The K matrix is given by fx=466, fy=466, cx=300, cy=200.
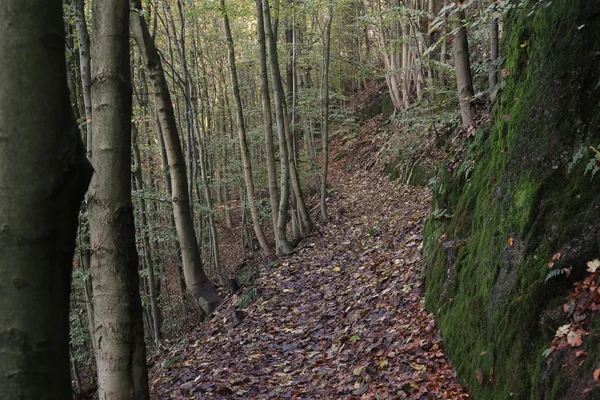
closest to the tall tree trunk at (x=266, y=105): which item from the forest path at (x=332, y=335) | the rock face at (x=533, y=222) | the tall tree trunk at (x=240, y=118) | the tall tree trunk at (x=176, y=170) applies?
the tall tree trunk at (x=240, y=118)

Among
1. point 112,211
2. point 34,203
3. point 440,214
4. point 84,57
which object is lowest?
point 440,214

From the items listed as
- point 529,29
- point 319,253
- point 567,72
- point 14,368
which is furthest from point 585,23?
point 319,253

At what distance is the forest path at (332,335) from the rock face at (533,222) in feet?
1.75

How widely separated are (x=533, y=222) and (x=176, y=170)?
668 centimetres

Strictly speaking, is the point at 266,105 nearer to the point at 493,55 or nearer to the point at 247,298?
the point at 247,298

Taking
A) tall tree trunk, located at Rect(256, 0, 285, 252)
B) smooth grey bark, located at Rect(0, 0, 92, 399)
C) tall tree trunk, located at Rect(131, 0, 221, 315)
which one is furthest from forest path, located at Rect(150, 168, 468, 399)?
smooth grey bark, located at Rect(0, 0, 92, 399)

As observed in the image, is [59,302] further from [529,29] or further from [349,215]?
[349,215]

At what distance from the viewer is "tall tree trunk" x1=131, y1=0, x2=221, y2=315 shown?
8223 mm

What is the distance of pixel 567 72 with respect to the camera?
3619mm

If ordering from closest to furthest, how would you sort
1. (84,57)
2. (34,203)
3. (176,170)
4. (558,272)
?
(34,203) < (558,272) < (84,57) < (176,170)

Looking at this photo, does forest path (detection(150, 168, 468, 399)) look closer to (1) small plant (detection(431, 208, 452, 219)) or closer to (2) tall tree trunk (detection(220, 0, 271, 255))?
(1) small plant (detection(431, 208, 452, 219))

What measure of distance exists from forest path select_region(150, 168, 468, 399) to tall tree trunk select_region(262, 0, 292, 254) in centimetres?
74

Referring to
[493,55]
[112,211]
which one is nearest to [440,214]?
[493,55]

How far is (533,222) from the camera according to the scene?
3.54 meters
